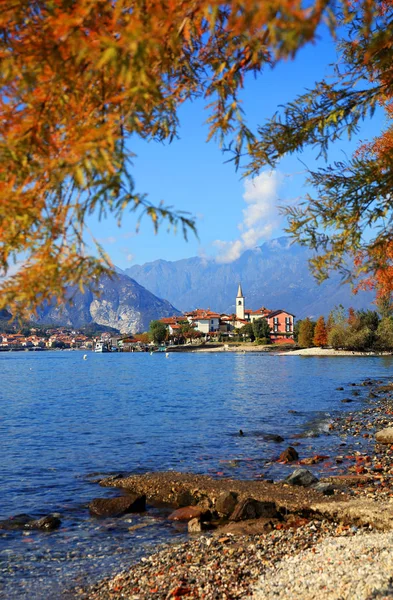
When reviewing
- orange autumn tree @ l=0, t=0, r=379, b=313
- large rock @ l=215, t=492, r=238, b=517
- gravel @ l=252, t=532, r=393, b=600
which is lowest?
large rock @ l=215, t=492, r=238, b=517

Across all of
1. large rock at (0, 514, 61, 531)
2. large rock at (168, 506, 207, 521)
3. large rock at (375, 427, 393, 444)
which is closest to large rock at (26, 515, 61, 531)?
large rock at (0, 514, 61, 531)

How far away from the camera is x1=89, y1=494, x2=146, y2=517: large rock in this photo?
47.4 feet

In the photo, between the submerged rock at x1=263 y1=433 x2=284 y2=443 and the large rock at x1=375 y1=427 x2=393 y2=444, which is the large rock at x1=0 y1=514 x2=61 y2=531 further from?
the large rock at x1=375 y1=427 x2=393 y2=444

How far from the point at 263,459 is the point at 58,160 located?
18.7 m

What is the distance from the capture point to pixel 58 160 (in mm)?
4176

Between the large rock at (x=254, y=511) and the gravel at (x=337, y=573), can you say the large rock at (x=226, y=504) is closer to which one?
the large rock at (x=254, y=511)


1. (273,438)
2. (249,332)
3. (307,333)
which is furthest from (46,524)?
(249,332)

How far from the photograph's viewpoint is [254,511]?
12773 millimetres

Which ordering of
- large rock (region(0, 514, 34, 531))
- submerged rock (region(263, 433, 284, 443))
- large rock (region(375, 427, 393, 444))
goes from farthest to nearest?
submerged rock (region(263, 433, 284, 443)), large rock (region(375, 427, 393, 444)), large rock (region(0, 514, 34, 531))

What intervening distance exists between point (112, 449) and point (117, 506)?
Answer: 33.1 feet

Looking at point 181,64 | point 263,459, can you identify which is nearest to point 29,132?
point 181,64

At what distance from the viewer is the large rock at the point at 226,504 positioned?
1348 cm

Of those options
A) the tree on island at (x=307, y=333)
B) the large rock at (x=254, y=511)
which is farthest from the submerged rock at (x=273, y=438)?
the tree on island at (x=307, y=333)

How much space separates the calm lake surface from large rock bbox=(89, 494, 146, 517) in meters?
0.39
